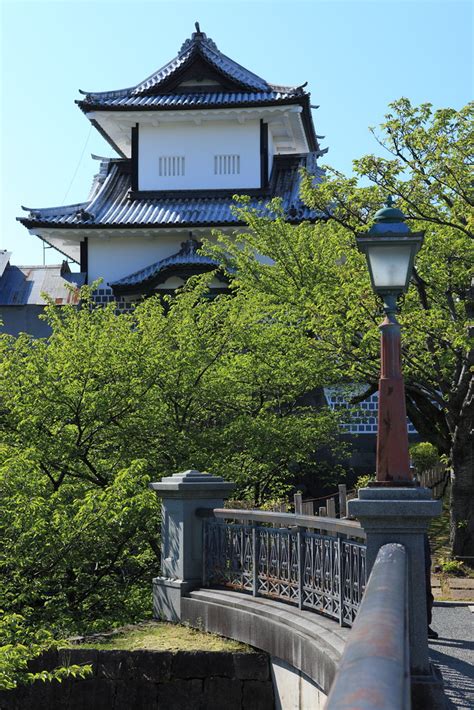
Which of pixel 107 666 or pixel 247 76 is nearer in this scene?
pixel 107 666

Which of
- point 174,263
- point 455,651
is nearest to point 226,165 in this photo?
point 174,263

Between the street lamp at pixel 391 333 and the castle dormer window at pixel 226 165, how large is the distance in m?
27.5

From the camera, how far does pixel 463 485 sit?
62.0 ft

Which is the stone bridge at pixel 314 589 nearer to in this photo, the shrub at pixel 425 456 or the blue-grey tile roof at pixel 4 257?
the shrub at pixel 425 456

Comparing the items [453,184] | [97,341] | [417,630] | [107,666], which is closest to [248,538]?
[107,666]

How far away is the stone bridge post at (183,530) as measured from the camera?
1202 centimetres

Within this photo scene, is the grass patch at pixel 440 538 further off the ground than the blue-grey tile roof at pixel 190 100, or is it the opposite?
the blue-grey tile roof at pixel 190 100

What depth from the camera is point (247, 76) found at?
35531mm

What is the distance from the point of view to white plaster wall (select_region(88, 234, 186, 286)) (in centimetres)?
3478

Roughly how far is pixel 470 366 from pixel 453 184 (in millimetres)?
3273

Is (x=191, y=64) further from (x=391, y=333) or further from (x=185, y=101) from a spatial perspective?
(x=391, y=333)

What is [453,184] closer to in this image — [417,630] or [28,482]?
[28,482]

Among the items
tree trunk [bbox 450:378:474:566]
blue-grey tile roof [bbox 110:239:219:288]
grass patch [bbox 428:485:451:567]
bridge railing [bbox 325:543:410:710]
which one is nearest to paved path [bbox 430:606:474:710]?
tree trunk [bbox 450:378:474:566]

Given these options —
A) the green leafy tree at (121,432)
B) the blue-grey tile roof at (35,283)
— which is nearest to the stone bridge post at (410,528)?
the green leafy tree at (121,432)
